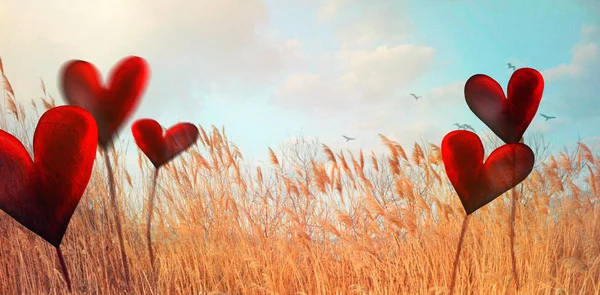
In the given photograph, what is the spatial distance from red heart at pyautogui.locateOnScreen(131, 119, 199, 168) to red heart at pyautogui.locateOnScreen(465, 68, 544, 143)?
1.02 meters

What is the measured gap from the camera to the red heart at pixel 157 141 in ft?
5.85

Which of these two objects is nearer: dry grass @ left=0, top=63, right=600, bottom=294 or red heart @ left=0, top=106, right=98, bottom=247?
red heart @ left=0, top=106, right=98, bottom=247

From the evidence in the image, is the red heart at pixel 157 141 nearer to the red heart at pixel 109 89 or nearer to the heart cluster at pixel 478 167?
the red heart at pixel 109 89

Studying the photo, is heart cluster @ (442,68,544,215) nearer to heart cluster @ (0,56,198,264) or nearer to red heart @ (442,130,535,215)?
red heart @ (442,130,535,215)

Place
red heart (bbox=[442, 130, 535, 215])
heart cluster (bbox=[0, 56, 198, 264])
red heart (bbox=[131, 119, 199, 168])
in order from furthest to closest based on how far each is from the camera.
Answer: red heart (bbox=[131, 119, 199, 168]) → red heart (bbox=[442, 130, 535, 215]) → heart cluster (bbox=[0, 56, 198, 264])

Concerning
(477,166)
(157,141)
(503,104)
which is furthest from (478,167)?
(157,141)

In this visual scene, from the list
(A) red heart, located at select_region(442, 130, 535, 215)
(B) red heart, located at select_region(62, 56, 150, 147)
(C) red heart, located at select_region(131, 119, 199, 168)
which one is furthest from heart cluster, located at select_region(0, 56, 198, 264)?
(A) red heart, located at select_region(442, 130, 535, 215)

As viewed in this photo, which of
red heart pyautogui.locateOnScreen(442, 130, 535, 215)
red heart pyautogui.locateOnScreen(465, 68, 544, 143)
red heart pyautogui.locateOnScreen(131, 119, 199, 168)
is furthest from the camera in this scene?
red heart pyautogui.locateOnScreen(131, 119, 199, 168)

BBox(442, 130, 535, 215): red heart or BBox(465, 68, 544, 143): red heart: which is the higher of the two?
BBox(465, 68, 544, 143): red heart

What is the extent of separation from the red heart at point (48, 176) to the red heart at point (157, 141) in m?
0.55

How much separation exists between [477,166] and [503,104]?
1.07 ft

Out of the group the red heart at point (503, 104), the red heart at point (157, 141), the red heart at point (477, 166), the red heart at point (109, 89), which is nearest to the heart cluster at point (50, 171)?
the red heart at point (109, 89)

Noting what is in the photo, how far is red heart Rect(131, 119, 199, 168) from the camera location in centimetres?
178

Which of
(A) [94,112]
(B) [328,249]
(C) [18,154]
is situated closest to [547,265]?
(B) [328,249]
